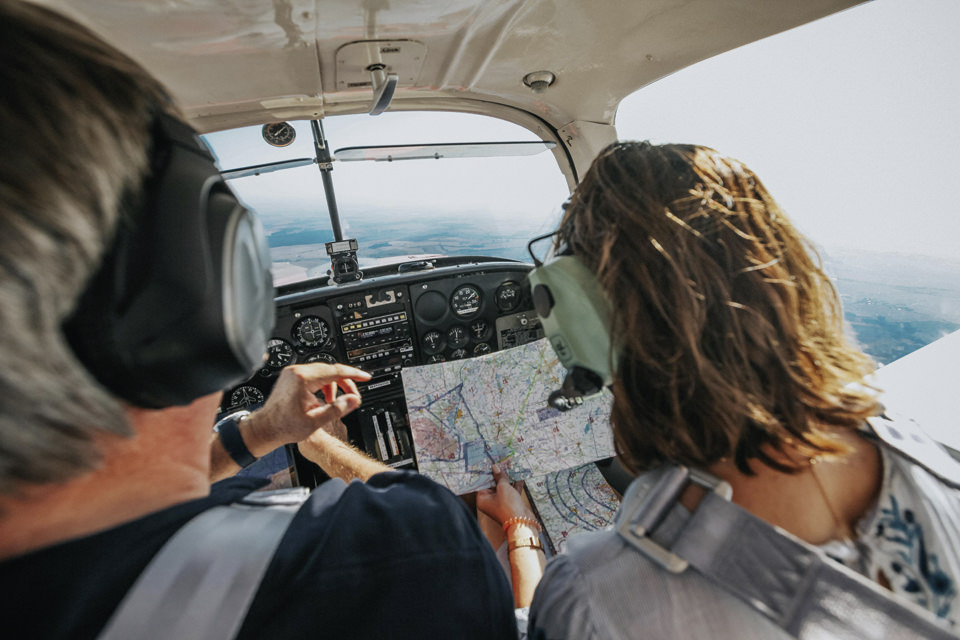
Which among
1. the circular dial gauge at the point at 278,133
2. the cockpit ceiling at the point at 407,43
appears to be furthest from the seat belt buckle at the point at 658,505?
the circular dial gauge at the point at 278,133

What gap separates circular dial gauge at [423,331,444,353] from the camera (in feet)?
9.09

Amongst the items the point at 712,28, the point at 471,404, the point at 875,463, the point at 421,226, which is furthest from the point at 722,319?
the point at 421,226

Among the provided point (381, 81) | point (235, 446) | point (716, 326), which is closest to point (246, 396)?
point (235, 446)

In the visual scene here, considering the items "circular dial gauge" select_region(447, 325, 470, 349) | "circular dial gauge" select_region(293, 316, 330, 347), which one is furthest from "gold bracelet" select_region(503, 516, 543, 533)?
"circular dial gauge" select_region(293, 316, 330, 347)

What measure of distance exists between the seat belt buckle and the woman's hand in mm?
994

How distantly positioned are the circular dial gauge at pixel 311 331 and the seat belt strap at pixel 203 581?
194cm

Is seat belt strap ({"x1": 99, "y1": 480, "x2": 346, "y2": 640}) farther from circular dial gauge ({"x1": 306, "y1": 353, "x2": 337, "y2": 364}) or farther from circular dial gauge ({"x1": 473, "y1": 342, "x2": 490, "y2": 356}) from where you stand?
circular dial gauge ({"x1": 473, "y1": 342, "x2": 490, "y2": 356})

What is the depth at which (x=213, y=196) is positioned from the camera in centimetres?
58

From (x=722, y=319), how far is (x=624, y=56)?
66.5 inches

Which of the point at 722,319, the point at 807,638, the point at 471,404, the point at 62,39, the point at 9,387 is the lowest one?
the point at 471,404

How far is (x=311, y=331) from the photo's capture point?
2.47 metres

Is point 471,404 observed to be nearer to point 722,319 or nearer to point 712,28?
point 722,319

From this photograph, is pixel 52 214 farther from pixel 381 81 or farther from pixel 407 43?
pixel 381 81

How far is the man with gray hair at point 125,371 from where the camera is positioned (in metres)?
0.41
